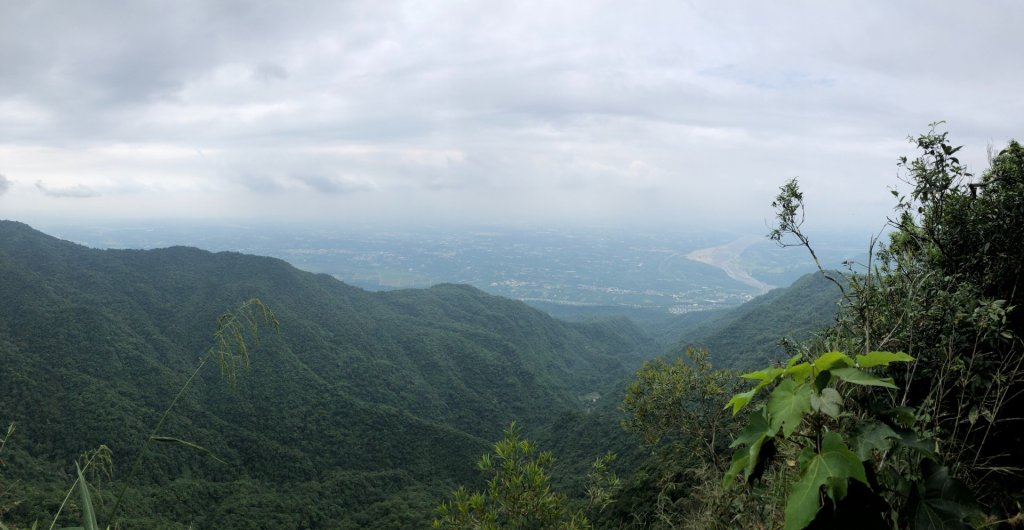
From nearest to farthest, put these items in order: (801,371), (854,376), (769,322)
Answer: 1. (854,376)
2. (801,371)
3. (769,322)

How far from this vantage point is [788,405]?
1.74 m

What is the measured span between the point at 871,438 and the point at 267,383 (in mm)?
66082

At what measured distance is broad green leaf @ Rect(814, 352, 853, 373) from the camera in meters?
1.77

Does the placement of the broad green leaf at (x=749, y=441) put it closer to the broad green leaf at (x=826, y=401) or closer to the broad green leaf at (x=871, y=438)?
the broad green leaf at (x=826, y=401)

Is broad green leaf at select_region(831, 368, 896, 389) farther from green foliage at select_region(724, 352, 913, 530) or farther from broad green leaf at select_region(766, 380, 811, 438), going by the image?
broad green leaf at select_region(766, 380, 811, 438)

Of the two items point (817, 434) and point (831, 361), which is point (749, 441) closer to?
point (817, 434)

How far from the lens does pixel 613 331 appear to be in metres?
116

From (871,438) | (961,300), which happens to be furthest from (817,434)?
(961,300)

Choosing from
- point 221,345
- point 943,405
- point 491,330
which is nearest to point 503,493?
point 221,345

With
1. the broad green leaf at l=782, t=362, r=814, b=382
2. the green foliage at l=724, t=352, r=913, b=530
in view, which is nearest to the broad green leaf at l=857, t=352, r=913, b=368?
the green foliage at l=724, t=352, r=913, b=530

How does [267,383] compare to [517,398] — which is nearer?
[267,383]

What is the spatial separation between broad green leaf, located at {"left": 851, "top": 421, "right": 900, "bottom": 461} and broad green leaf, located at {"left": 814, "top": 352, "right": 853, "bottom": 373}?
255mm

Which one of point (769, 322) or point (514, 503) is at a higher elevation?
point (514, 503)

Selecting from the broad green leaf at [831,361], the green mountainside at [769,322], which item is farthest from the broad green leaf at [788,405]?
the green mountainside at [769,322]
